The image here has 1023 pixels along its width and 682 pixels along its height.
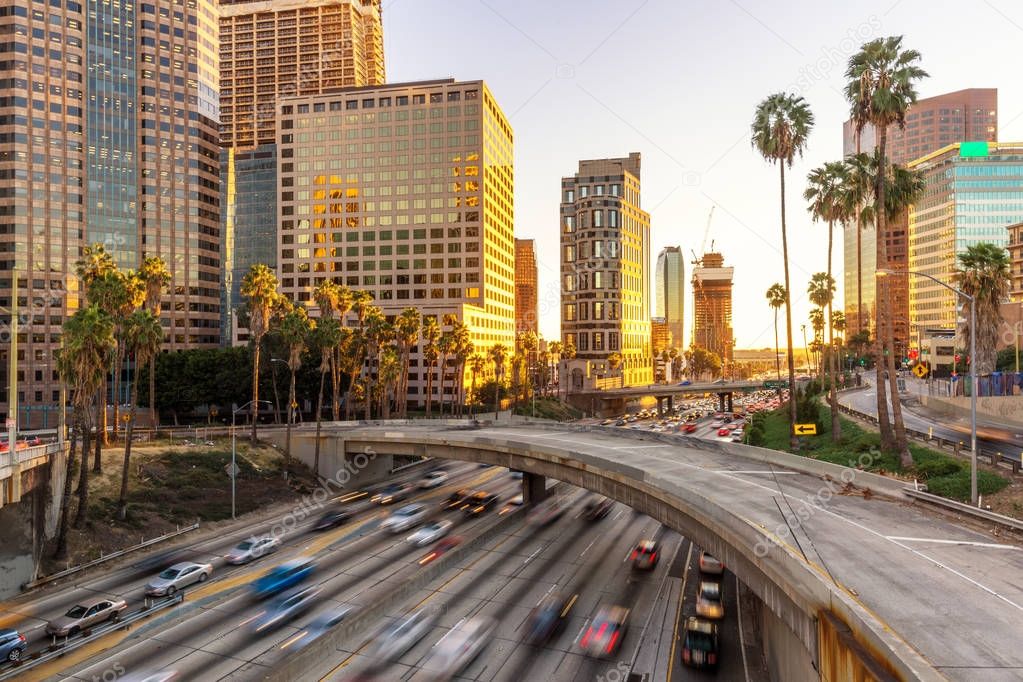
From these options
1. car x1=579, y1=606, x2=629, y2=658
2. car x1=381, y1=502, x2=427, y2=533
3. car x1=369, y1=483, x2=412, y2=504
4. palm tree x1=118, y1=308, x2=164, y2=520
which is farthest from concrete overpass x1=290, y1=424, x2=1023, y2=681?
palm tree x1=118, y1=308, x2=164, y2=520

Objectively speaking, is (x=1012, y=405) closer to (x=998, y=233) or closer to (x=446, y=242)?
(x=446, y=242)

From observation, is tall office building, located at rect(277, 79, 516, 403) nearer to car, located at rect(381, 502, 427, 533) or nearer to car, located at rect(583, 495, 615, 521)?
car, located at rect(583, 495, 615, 521)

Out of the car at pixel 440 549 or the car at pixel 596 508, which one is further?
the car at pixel 596 508

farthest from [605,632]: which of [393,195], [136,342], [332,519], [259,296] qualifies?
[393,195]

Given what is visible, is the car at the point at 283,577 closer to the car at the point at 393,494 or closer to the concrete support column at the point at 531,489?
the car at the point at 393,494

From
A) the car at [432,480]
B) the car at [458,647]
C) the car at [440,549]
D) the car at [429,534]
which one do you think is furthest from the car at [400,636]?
the car at [432,480]

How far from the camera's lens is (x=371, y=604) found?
36.2m

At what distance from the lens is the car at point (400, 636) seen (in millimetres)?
31422

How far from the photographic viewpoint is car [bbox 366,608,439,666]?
31.4 metres

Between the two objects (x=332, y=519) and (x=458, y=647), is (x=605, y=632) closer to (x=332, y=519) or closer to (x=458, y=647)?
(x=458, y=647)

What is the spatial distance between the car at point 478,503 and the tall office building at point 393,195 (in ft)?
271

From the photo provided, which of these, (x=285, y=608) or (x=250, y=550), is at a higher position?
(x=250, y=550)

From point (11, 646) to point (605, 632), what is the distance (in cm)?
2961

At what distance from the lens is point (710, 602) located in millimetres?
36812
